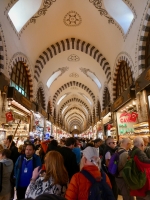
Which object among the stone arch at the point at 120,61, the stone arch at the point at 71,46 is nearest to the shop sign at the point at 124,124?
the stone arch at the point at 120,61

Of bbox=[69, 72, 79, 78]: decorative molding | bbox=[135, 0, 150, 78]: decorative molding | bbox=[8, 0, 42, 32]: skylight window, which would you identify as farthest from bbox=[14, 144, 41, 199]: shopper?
bbox=[69, 72, 79, 78]: decorative molding

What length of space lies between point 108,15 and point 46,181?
8391 mm

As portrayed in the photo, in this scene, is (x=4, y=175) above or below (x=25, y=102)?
below

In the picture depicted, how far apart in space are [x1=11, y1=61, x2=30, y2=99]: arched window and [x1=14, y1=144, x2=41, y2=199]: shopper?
5741mm

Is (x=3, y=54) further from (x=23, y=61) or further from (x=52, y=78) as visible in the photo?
(x=52, y=78)

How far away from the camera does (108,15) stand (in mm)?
8234

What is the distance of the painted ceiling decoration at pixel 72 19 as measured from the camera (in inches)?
364

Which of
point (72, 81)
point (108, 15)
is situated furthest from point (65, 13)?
point (72, 81)

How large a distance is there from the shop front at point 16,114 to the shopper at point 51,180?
3.91 m

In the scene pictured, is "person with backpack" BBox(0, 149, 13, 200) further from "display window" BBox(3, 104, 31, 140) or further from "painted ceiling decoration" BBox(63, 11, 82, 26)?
"painted ceiling decoration" BBox(63, 11, 82, 26)

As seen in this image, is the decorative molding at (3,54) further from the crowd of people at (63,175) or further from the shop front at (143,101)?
the shop front at (143,101)

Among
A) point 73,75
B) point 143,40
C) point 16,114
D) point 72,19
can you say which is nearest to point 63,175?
point 143,40

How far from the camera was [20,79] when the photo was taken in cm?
920

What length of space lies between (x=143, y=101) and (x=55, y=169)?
5.22 meters
